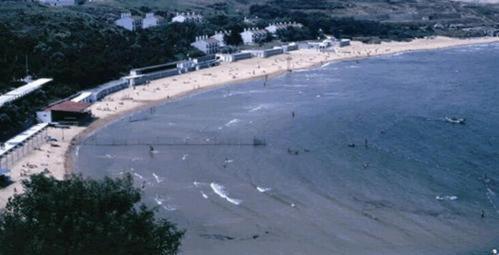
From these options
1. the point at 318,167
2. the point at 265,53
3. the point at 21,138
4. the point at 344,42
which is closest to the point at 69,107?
the point at 21,138

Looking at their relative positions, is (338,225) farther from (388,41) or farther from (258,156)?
(388,41)

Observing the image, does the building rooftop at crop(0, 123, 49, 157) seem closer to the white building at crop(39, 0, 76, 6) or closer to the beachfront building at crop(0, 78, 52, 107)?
the beachfront building at crop(0, 78, 52, 107)

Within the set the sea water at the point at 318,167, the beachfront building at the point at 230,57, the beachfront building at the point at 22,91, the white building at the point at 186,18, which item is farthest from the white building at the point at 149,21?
the beachfront building at the point at 22,91

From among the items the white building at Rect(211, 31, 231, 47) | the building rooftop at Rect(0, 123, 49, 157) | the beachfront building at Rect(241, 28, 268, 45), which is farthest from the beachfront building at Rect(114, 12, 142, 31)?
the building rooftop at Rect(0, 123, 49, 157)

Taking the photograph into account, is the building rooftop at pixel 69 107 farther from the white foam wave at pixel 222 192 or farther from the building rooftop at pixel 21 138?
the white foam wave at pixel 222 192

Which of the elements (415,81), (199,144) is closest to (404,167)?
(199,144)

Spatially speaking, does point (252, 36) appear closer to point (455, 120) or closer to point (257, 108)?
point (257, 108)
